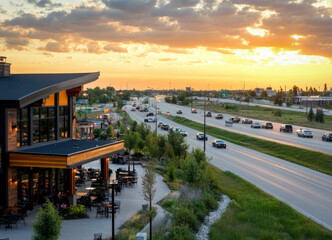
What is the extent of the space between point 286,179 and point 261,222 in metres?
11.4

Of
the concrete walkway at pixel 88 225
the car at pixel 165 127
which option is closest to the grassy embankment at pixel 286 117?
the car at pixel 165 127

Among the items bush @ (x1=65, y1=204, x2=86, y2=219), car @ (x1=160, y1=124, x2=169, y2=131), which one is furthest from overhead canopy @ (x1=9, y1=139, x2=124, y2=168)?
car @ (x1=160, y1=124, x2=169, y2=131)

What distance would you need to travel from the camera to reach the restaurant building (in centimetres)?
2072

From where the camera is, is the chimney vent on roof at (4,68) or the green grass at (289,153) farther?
the green grass at (289,153)

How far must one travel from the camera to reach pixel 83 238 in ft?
57.5

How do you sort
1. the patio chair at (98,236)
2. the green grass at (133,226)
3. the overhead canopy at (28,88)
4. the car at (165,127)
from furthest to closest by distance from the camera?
the car at (165,127), the overhead canopy at (28,88), the green grass at (133,226), the patio chair at (98,236)

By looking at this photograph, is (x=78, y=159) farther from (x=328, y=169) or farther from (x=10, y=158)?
(x=328, y=169)

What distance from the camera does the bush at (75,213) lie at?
21.0m

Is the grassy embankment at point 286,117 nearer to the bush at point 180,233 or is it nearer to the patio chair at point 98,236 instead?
the bush at point 180,233

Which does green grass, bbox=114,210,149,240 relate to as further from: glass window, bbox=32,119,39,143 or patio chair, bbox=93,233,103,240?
glass window, bbox=32,119,39,143

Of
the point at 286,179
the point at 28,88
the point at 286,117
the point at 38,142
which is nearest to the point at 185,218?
the point at 38,142

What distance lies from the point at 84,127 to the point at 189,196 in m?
39.6

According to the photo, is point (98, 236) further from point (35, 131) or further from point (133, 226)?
point (35, 131)

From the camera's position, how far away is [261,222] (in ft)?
72.9
